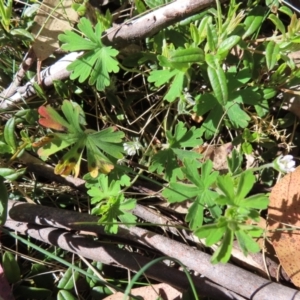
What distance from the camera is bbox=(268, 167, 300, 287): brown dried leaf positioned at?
2043mm

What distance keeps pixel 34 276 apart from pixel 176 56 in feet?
3.84

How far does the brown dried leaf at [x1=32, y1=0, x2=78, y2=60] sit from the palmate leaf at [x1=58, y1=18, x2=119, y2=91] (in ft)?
0.61

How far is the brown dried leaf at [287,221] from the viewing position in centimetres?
204

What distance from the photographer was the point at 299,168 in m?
2.09

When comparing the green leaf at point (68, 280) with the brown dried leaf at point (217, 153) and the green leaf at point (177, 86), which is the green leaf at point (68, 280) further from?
the green leaf at point (177, 86)

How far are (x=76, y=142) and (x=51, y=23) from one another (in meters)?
0.61

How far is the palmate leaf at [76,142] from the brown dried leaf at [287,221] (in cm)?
68

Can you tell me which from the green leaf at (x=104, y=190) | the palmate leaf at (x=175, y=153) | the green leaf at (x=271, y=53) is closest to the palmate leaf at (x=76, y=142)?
the green leaf at (x=104, y=190)

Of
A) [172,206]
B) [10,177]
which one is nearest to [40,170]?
[10,177]

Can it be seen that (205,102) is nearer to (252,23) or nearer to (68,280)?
(252,23)

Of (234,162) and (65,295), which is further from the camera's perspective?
(65,295)

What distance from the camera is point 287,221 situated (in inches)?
82.1

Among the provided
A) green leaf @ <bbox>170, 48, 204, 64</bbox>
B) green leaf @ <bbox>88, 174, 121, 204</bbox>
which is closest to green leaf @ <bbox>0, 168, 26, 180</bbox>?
green leaf @ <bbox>88, 174, 121, 204</bbox>

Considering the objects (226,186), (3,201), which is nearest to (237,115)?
(226,186)
